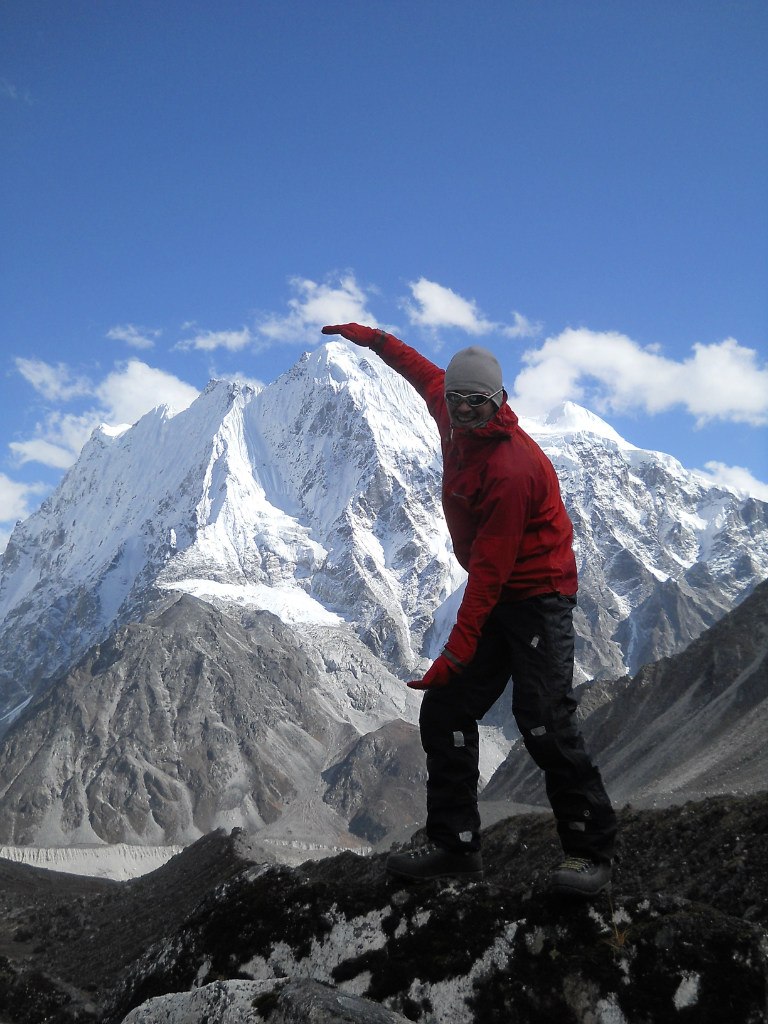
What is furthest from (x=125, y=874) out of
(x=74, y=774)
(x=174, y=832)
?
(x=74, y=774)

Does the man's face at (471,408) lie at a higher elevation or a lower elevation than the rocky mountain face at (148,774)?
lower

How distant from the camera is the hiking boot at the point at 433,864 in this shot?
189 inches

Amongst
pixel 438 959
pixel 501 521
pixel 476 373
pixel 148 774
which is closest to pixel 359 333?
pixel 476 373

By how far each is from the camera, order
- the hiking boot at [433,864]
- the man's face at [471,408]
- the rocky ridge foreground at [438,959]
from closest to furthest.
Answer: the rocky ridge foreground at [438,959] < the hiking boot at [433,864] < the man's face at [471,408]

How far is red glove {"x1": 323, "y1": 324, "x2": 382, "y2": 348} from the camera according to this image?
23.5 feet

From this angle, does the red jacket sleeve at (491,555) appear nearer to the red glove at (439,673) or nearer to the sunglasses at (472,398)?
the red glove at (439,673)

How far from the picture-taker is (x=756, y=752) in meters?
51.7

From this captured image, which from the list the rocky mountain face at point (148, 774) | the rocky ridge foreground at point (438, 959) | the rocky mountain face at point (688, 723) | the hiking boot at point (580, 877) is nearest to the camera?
the rocky ridge foreground at point (438, 959)

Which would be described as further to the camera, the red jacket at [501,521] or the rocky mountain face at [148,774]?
the rocky mountain face at [148,774]

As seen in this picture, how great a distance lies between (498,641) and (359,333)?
3097 millimetres

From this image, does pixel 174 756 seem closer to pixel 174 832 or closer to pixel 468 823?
pixel 174 832

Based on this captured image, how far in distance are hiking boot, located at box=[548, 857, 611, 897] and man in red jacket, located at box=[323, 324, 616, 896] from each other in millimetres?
53

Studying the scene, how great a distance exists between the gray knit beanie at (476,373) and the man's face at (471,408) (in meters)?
0.03

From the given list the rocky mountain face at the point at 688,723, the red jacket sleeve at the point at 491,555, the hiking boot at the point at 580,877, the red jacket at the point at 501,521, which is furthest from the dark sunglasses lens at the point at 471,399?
the rocky mountain face at the point at 688,723
